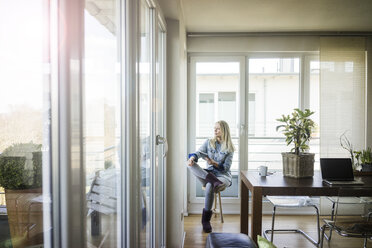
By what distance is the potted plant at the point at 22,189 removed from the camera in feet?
1.63

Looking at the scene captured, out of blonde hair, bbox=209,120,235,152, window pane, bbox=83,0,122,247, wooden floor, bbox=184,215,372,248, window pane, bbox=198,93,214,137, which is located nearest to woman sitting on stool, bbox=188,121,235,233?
blonde hair, bbox=209,120,235,152

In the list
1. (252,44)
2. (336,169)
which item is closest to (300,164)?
(336,169)

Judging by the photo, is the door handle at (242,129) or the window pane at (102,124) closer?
the window pane at (102,124)

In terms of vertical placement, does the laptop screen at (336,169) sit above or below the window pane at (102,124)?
below

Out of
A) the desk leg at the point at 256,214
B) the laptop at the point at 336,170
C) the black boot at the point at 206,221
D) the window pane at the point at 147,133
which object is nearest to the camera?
the window pane at the point at 147,133

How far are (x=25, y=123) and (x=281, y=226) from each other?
12.3 feet

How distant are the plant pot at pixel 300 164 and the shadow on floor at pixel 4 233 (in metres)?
2.55

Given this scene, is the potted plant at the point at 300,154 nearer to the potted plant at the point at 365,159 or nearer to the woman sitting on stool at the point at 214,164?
the woman sitting on stool at the point at 214,164

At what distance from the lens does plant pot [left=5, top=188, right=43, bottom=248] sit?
511mm

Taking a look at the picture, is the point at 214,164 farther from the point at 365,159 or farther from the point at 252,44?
the point at 365,159

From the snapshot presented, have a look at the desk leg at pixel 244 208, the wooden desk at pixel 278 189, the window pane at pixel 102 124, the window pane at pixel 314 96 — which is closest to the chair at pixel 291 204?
the desk leg at pixel 244 208

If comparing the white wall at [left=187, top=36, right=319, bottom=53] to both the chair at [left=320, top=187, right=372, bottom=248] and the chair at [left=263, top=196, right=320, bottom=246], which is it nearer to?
the chair at [left=263, top=196, right=320, bottom=246]

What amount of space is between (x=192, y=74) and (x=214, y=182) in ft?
5.29

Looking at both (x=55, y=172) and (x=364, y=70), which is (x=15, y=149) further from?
(x=364, y=70)
